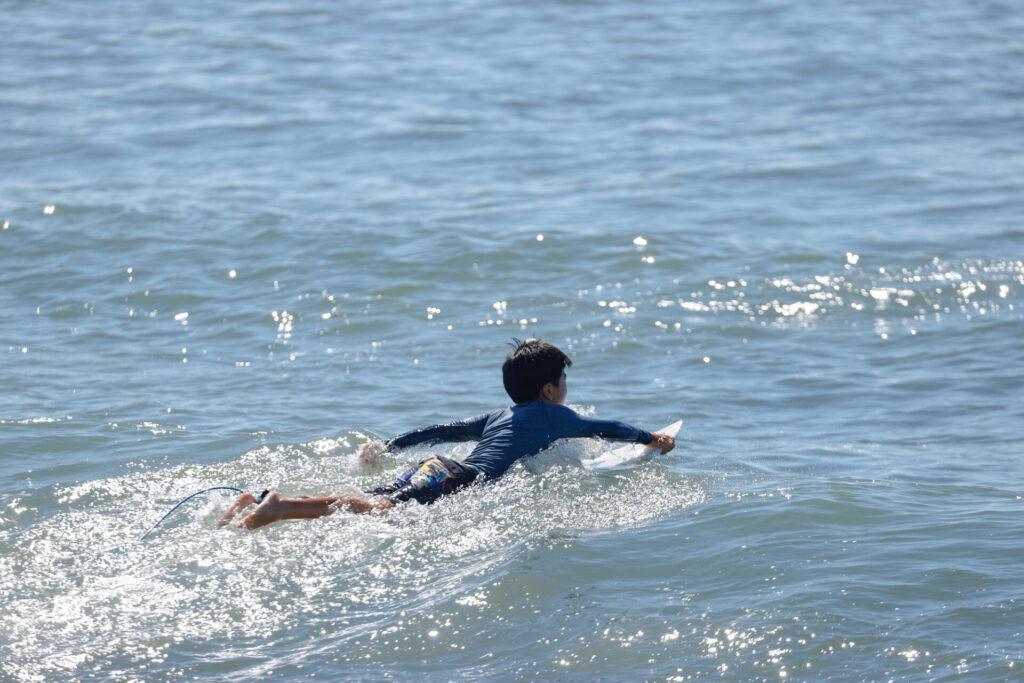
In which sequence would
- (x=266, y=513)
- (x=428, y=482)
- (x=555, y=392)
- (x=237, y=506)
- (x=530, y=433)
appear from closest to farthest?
(x=266, y=513)
(x=237, y=506)
(x=428, y=482)
(x=530, y=433)
(x=555, y=392)

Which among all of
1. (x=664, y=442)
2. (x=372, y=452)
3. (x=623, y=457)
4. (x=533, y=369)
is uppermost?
(x=533, y=369)

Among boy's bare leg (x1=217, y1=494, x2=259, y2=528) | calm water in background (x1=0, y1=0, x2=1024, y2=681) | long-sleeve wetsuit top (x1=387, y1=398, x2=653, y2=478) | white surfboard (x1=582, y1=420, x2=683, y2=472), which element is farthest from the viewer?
white surfboard (x1=582, y1=420, x2=683, y2=472)

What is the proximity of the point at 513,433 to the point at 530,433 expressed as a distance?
11cm

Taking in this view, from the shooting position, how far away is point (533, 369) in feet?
24.2

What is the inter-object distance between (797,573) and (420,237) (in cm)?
874

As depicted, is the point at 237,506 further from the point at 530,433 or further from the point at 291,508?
the point at 530,433

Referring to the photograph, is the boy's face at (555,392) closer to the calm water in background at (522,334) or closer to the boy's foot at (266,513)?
the calm water in background at (522,334)

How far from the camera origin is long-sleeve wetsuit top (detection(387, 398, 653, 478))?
23.9 feet

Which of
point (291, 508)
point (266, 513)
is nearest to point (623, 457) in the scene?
point (291, 508)

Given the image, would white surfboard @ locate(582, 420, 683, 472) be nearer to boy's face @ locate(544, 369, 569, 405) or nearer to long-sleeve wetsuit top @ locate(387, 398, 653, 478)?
long-sleeve wetsuit top @ locate(387, 398, 653, 478)

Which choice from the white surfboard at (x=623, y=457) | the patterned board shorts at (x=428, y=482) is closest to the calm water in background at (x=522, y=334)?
the white surfboard at (x=623, y=457)

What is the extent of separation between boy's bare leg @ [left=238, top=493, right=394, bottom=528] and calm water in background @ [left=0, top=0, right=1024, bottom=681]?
0.13m

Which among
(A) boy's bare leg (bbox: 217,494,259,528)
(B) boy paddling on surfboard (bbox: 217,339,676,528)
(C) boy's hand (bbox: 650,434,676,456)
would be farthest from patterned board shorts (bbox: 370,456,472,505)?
(C) boy's hand (bbox: 650,434,676,456)

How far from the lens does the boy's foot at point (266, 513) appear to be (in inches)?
251
